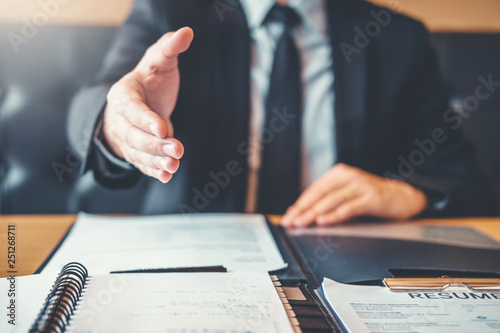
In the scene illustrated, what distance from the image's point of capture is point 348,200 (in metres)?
0.66

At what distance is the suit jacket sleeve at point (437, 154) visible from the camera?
78 cm

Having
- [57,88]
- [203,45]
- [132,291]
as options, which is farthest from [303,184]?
[57,88]

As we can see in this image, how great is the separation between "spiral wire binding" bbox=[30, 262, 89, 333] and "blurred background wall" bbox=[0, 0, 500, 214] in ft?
2.36

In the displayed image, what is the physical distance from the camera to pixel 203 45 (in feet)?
2.71

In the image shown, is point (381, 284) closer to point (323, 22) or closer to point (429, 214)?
point (429, 214)

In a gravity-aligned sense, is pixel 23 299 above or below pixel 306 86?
below

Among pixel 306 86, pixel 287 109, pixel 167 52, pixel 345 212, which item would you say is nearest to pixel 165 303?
pixel 167 52

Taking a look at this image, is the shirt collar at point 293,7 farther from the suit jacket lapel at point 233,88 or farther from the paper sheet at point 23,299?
the paper sheet at point 23,299

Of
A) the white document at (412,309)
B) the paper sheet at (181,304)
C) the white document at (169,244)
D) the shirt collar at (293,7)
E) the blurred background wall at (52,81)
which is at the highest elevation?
the blurred background wall at (52,81)

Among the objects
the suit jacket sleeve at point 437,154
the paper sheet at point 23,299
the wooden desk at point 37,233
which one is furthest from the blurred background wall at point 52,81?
the paper sheet at point 23,299

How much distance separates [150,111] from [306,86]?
546mm

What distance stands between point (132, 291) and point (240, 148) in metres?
0.52

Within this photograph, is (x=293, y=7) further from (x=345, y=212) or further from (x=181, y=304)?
(x=181, y=304)

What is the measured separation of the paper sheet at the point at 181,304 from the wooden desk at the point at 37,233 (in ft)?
0.41
